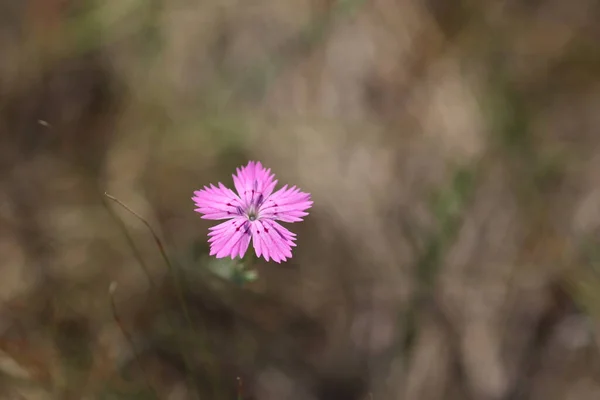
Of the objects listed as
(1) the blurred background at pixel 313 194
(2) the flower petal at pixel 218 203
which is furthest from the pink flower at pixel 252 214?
(1) the blurred background at pixel 313 194

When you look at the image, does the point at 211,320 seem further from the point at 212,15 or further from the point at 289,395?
the point at 212,15

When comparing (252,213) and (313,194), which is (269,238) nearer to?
(252,213)

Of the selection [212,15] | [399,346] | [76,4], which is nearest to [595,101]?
[399,346]

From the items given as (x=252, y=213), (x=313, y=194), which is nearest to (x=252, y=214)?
(x=252, y=213)

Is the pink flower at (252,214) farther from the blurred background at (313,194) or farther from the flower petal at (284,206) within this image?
the blurred background at (313,194)

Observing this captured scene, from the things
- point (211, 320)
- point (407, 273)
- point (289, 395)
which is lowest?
point (289, 395)

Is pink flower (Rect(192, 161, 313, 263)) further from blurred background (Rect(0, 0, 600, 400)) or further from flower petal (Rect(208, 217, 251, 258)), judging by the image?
blurred background (Rect(0, 0, 600, 400))

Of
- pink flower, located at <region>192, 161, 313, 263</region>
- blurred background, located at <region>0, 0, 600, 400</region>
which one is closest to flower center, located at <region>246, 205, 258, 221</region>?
pink flower, located at <region>192, 161, 313, 263</region>
